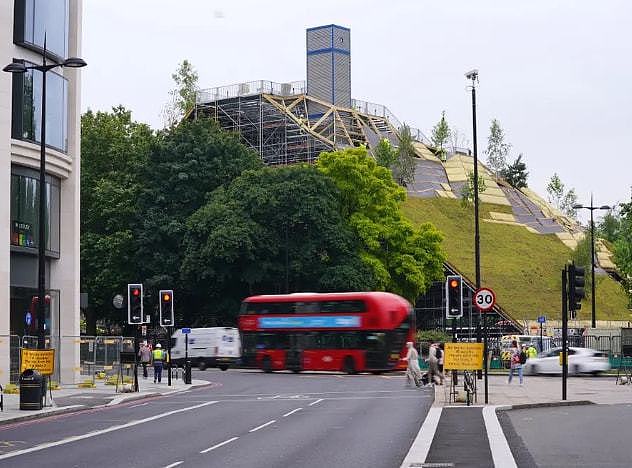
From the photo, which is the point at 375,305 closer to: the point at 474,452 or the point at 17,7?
the point at 17,7

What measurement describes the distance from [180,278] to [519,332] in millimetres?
34727

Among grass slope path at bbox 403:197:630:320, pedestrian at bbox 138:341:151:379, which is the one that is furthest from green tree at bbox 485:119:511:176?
pedestrian at bbox 138:341:151:379

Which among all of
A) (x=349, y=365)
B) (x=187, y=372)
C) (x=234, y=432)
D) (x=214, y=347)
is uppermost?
(x=234, y=432)

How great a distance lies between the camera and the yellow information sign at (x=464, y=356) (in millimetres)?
29197

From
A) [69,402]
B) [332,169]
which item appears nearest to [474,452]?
[69,402]

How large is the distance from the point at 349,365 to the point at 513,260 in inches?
2591

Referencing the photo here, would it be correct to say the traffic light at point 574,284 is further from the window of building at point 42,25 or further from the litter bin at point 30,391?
the window of building at point 42,25

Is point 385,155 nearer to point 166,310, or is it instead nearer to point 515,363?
point 166,310

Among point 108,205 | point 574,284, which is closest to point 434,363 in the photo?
point 574,284

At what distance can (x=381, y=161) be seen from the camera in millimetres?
109688

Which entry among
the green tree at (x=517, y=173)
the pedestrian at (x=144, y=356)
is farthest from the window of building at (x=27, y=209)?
the green tree at (x=517, y=173)

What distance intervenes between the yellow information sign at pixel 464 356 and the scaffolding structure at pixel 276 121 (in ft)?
302

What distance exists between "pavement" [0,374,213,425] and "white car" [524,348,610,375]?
53.9 feet

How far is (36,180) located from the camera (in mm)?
44312
